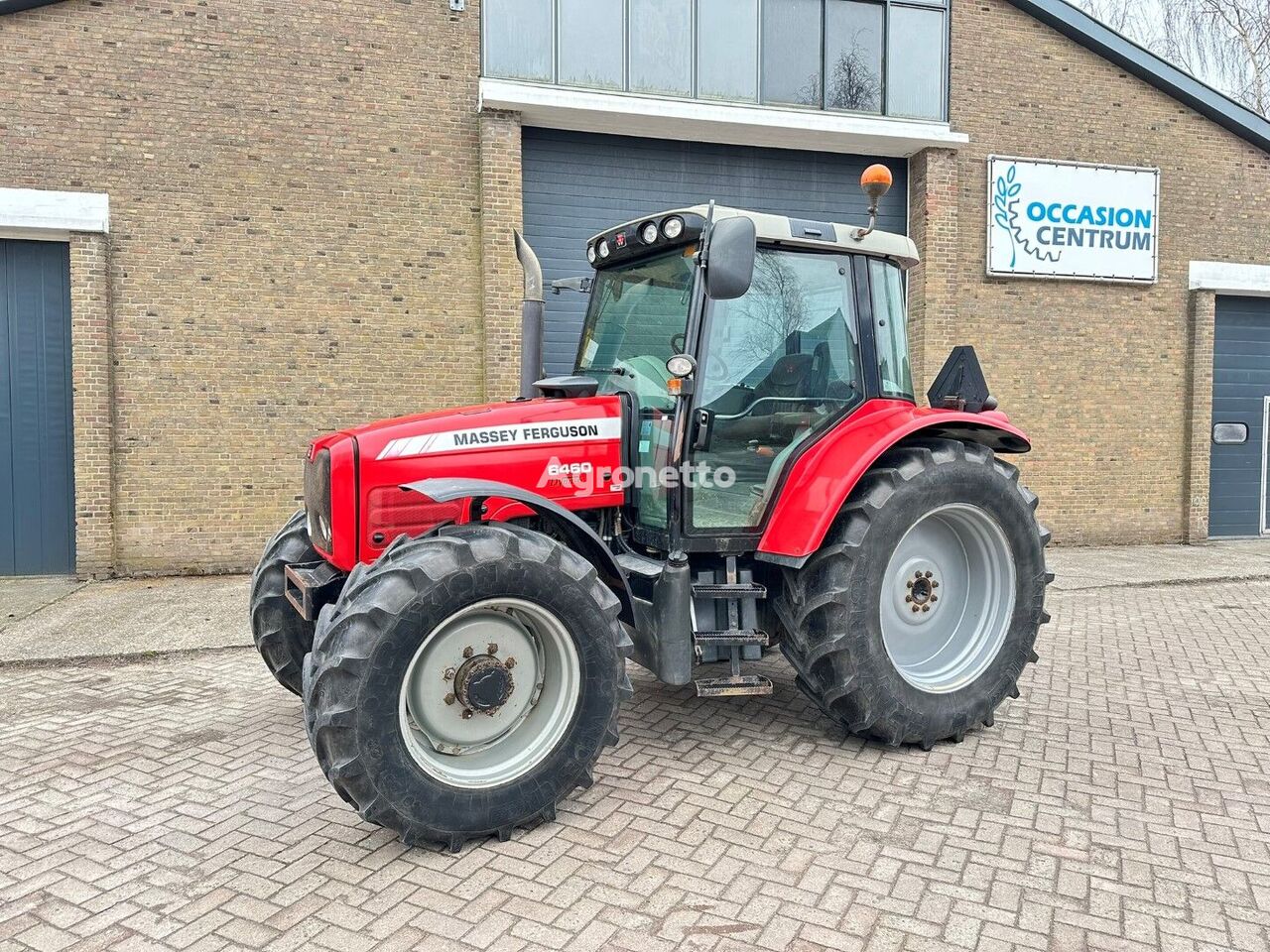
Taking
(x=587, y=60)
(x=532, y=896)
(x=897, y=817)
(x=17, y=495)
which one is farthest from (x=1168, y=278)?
(x=17, y=495)

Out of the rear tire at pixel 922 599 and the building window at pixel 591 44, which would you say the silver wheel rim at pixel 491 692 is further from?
the building window at pixel 591 44

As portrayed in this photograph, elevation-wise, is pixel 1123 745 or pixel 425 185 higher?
pixel 425 185

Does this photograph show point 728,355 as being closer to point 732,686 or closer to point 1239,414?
point 732,686

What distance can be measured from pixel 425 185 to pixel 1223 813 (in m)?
8.52

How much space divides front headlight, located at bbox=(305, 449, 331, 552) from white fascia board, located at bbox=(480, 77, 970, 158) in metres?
6.35

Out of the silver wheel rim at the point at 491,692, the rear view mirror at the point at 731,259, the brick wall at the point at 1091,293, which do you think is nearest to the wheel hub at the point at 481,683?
the silver wheel rim at the point at 491,692

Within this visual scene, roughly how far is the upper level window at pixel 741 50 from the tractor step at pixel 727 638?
751 cm

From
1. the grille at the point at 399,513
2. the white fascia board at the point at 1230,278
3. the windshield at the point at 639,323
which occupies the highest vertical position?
the white fascia board at the point at 1230,278

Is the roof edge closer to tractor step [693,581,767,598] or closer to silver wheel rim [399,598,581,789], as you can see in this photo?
tractor step [693,581,767,598]

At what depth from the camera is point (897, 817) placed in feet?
10.9

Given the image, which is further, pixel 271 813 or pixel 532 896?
pixel 271 813

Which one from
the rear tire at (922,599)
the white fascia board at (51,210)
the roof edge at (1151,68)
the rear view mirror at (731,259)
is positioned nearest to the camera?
the rear view mirror at (731,259)

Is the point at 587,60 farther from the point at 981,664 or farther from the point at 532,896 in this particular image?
the point at 532,896

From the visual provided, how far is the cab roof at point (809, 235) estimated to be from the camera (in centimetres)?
390
